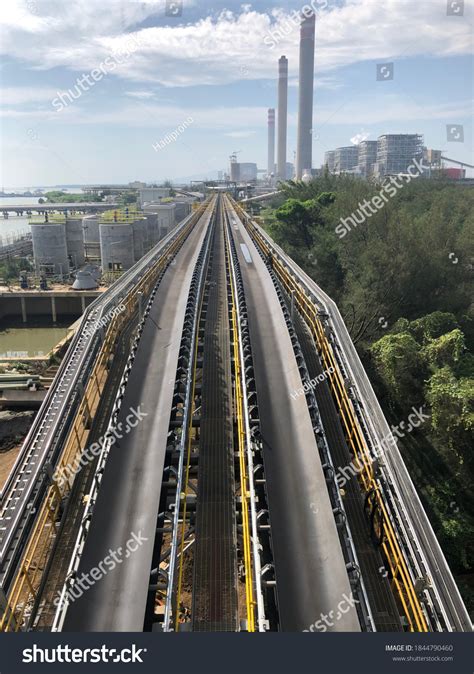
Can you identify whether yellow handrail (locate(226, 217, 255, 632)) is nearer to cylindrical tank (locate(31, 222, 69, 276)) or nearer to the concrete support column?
the concrete support column

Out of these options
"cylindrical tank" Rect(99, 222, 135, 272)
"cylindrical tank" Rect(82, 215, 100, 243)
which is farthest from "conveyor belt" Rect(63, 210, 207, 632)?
"cylindrical tank" Rect(82, 215, 100, 243)

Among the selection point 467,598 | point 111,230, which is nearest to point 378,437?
point 467,598

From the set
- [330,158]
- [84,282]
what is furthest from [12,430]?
[330,158]

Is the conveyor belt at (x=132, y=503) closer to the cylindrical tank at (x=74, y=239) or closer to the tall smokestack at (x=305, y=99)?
the cylindrical tank at (x=74, y=239)

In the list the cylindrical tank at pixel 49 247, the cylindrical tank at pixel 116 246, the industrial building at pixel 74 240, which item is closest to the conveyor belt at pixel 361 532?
the cylindrical tank at pixel 116 246

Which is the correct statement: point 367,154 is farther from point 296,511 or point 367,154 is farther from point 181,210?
point 296,511
